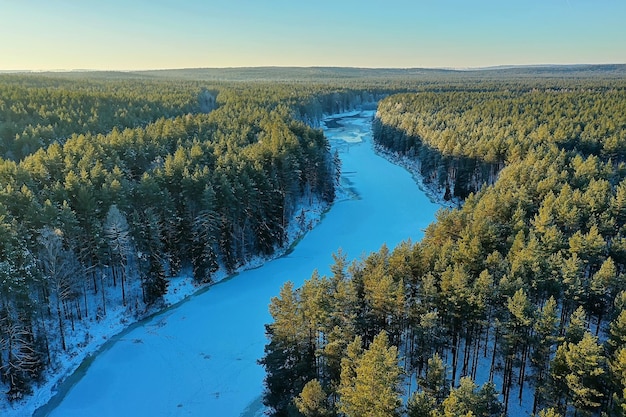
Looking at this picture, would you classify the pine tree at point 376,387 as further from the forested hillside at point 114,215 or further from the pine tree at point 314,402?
the forested hillside at point 114,215

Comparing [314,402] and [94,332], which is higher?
[314,402]

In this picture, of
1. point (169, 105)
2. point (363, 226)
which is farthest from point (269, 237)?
point (169, 105)

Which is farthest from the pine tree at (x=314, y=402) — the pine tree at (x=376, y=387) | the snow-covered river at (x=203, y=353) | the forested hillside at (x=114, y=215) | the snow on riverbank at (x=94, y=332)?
the snow on riverbank at (x=94, y=332)

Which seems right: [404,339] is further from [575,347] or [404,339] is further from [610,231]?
[610,231]

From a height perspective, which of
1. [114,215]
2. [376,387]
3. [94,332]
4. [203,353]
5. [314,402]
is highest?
[114,215]

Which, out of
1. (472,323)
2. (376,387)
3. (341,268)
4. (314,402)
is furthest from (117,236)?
(472,323)

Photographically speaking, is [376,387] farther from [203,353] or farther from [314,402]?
[203,353]
